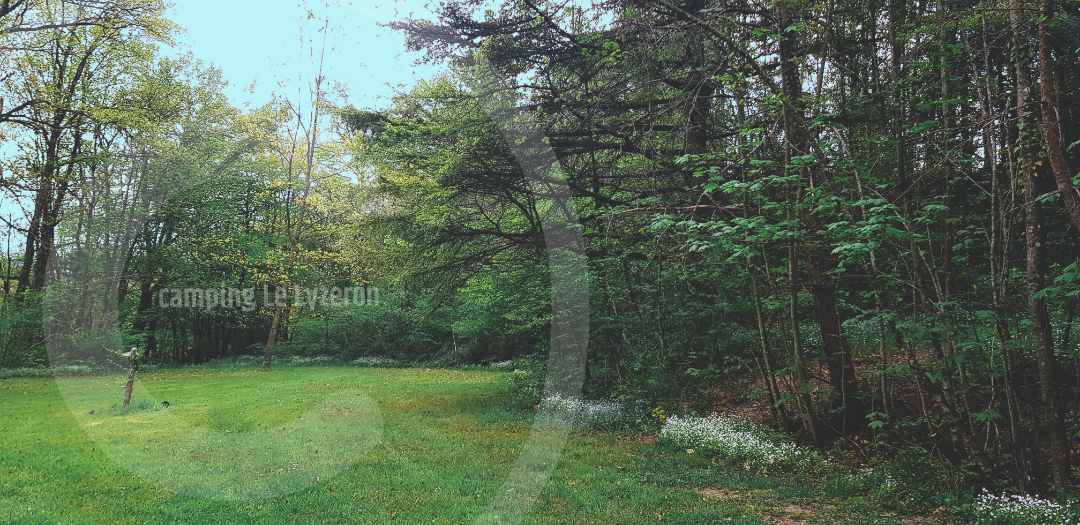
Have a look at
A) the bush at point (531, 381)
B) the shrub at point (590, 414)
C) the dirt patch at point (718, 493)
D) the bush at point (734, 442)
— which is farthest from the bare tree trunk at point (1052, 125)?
the bush at point (531, 381)

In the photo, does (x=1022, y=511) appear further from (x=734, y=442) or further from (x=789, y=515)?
(x=734, y=442)

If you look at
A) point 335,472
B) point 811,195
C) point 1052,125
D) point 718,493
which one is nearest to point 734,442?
point 718,493

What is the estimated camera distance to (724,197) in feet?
30.3

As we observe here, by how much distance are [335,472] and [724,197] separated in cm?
724

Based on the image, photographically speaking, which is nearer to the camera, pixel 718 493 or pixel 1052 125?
pixel 1052 125

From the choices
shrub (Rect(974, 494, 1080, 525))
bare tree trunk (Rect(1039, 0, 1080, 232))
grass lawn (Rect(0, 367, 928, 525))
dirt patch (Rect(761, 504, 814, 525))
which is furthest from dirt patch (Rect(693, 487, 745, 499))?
bare tree trunk (Rect(1039, 0, 1080, 232))

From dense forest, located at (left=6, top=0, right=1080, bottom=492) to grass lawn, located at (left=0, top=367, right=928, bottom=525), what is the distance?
1655 mm

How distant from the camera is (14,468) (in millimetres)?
6836

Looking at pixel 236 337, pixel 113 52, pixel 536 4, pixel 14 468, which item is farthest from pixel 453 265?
pixel 236 337

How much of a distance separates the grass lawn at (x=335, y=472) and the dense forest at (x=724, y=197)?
5.43ft

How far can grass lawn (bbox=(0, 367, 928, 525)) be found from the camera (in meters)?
5.26

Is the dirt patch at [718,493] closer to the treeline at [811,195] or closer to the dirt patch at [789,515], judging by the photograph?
the dirt patch at [789,515]

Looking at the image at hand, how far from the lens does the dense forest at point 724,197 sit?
4930mm

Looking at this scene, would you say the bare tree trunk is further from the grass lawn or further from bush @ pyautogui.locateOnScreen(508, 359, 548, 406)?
bush @ pyautogui.locateOnScreen(508, 359, 548, 406)
